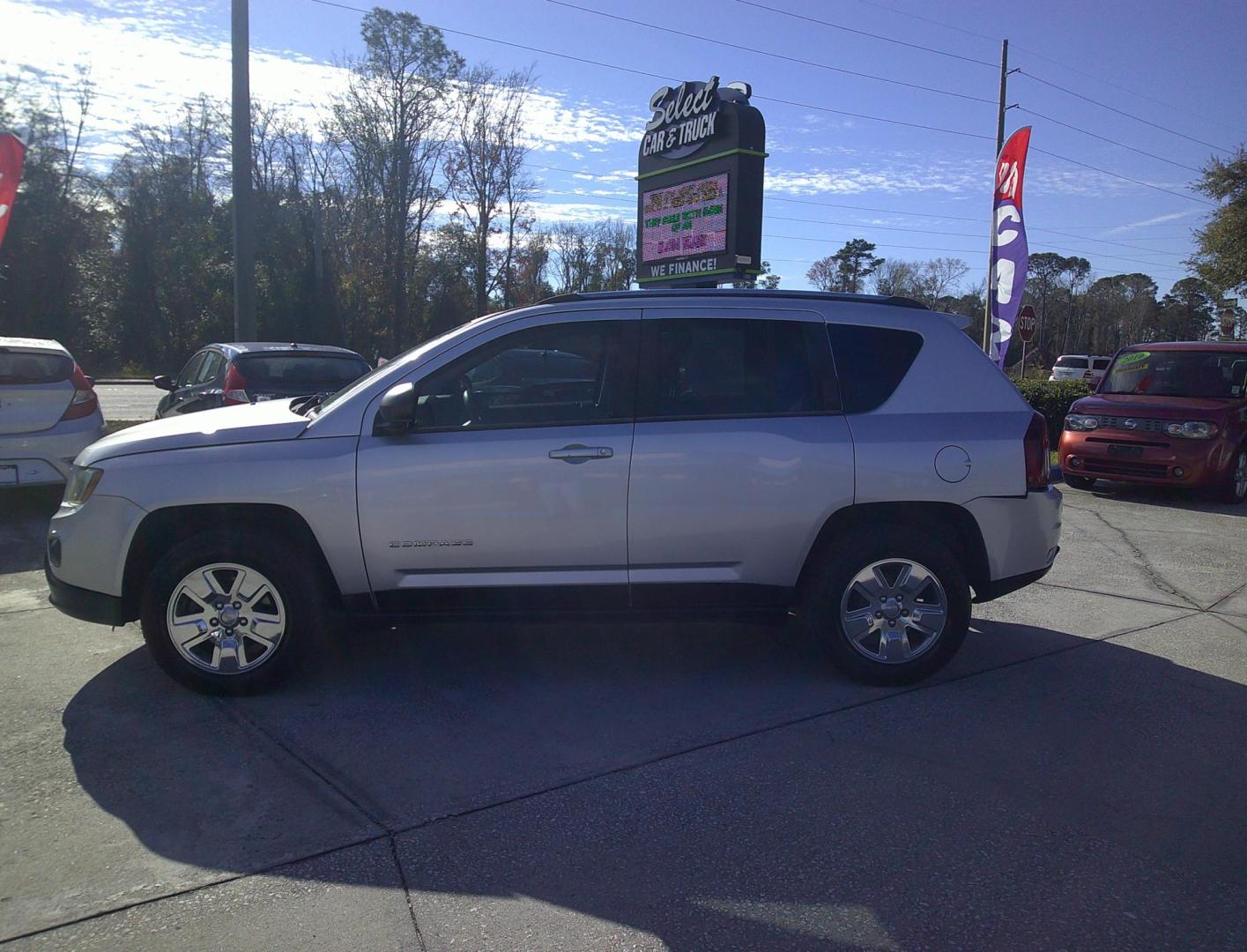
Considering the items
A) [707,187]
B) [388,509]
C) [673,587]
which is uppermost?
[707,187]

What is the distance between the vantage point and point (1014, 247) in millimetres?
17500

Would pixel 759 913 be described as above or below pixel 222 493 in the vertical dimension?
below

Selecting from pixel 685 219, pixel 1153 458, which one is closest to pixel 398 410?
pixel 1153 458

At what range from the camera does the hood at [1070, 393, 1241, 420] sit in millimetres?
10773

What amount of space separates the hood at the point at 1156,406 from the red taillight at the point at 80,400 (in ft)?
36.1

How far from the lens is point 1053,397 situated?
597 inches

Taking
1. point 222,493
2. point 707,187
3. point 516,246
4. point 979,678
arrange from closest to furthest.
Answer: point 222,493 < point 979,678 < point 707,187 < point 516,246

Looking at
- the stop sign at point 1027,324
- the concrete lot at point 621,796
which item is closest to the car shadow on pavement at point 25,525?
the concrete lot at point 621,796

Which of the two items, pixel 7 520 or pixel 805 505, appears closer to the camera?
pixel 805 505

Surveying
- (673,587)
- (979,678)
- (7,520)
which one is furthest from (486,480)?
(7,520)

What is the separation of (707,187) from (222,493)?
10123mm

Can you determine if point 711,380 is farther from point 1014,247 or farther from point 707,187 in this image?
point 1014,247

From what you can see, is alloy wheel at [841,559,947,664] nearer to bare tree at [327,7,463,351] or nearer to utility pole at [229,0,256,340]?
utility pole at [229,0,256,340]

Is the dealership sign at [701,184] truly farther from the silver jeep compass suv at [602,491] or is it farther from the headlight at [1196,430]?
the silver jeep compass suv at [602,491]
